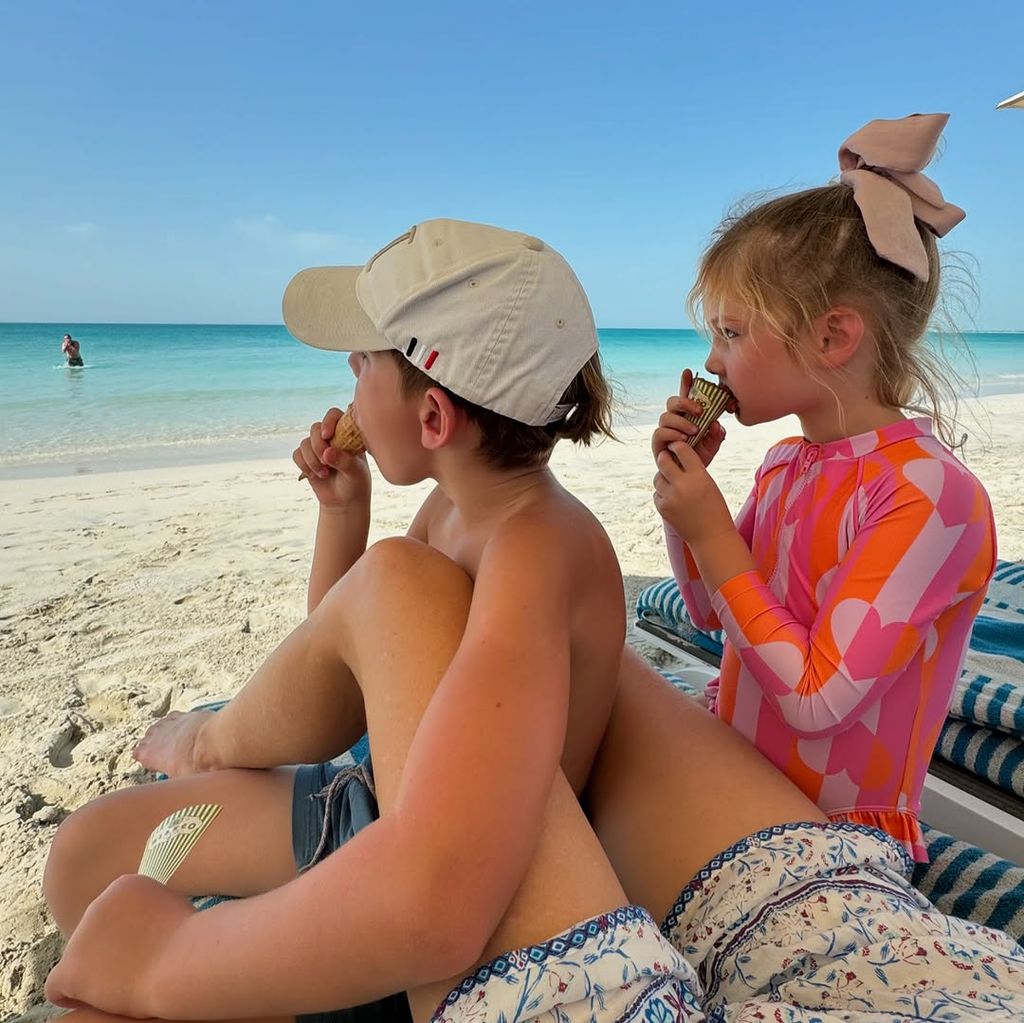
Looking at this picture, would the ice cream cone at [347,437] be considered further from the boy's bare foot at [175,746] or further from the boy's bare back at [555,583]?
the boy's bare foot at [175,746]

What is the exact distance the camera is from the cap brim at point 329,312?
1.15 m

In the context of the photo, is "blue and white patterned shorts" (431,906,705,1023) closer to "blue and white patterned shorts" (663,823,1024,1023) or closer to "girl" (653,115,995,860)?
"blue and white patterned shorts" (663,823,1024,1023)

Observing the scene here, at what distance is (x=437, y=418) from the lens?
1.09 m

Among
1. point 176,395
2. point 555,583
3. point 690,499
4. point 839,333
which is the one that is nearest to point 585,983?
point 555,583

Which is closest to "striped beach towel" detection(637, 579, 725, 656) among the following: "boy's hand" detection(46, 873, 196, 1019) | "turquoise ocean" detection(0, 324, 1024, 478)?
"turquoise ocean" detection(0, 324, 1024, 478)

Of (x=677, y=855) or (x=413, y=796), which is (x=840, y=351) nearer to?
(x=677, y=855)

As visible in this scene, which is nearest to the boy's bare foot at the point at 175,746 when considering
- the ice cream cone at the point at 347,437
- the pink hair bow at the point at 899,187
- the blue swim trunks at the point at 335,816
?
the blue swim trunks at the point at 335,816

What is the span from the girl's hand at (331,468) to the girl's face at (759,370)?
71cm

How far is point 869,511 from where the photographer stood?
40.8 inches

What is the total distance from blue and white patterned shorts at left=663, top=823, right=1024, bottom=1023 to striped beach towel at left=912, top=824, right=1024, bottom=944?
298mm

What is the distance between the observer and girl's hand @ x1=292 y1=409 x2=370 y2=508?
1.44 meters

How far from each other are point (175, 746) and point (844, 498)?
1211mm

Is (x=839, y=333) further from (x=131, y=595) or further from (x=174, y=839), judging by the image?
(x=131, y=595)

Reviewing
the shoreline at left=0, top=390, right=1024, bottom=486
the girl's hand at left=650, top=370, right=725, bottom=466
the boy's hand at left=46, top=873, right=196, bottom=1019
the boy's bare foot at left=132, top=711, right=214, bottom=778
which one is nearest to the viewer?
the boy's hand at left=46, top=873, right=196, bottom=1019
